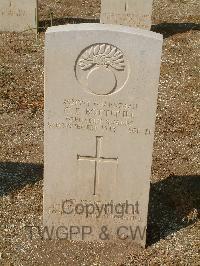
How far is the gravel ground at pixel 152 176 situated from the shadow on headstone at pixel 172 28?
65cm

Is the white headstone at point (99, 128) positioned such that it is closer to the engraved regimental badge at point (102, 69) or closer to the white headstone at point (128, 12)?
the engraved regimental badge at point (102, 69)

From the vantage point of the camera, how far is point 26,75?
8.66 meters

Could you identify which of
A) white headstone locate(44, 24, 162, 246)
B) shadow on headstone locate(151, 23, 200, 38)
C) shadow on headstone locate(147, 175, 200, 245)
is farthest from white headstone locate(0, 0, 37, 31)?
white headstone locate(44, 24, 162, 246)

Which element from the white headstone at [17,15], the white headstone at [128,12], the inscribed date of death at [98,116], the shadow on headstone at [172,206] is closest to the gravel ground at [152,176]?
the shadow on headstone at [172,206]

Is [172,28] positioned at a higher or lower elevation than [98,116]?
lower

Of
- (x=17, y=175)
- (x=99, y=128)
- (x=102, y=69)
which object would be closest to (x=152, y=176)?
(x=17, y=175)

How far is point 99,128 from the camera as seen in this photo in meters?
4.30

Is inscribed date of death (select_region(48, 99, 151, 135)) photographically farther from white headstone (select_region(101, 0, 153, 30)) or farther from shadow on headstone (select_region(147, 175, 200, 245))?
white headstone (select_region(101, 0, 153, 30))

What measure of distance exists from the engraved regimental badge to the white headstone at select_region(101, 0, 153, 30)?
6.69 m

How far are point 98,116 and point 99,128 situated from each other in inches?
4.6

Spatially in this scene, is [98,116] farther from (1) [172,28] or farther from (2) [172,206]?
(1) [172,28]

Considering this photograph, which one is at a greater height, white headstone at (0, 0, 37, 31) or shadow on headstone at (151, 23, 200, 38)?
white headstone at (0, 0, 37, 31)

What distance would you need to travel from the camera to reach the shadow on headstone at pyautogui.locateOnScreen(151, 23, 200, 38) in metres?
11.3

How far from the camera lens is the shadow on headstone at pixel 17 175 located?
217 inches
